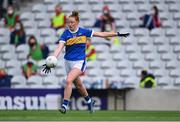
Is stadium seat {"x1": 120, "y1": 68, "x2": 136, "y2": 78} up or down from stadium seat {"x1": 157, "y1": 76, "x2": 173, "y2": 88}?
up

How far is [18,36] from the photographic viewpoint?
1003 inches

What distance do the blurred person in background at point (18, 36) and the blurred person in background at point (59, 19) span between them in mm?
1198

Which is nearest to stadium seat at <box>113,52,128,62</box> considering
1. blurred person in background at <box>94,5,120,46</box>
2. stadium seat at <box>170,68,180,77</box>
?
blurred person in background at <box>94,5,120,46</box>

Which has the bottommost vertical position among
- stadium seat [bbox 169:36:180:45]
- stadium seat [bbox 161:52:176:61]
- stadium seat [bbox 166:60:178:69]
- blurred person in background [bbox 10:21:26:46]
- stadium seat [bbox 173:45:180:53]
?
stadium seat [bbox 166:60:178:69]

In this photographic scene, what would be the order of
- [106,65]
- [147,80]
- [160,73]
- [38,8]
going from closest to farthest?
[147,80]
[160,73]
[106,65]
[38,8]

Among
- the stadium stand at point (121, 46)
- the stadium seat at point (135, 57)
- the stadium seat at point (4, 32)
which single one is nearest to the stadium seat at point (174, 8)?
the stadium stand at point (121, 46)

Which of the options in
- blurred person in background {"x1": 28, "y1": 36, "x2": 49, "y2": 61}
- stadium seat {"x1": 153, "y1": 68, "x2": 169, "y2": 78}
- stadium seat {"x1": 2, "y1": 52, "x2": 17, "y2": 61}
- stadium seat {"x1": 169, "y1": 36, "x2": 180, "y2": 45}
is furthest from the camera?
stadium seat {"x1": 2, "y1": 52, "x2": 17, "y2": 61}

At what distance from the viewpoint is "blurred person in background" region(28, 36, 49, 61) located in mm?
24359

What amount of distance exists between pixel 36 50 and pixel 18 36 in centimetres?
141

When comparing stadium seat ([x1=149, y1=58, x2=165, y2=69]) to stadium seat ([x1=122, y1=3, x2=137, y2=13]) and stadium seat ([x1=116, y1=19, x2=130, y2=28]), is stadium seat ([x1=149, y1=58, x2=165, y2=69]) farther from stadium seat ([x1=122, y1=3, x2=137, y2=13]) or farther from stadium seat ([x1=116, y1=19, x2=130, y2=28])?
stadium seat ([x1=122, y1=3, x2=137, y2=13])

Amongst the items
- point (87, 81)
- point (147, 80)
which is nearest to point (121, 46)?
point (87, 81)

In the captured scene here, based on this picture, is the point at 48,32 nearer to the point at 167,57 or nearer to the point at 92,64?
the point at 92,64

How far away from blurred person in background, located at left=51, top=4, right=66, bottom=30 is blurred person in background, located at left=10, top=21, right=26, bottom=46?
1198mm

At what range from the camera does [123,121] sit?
13.6 metres
